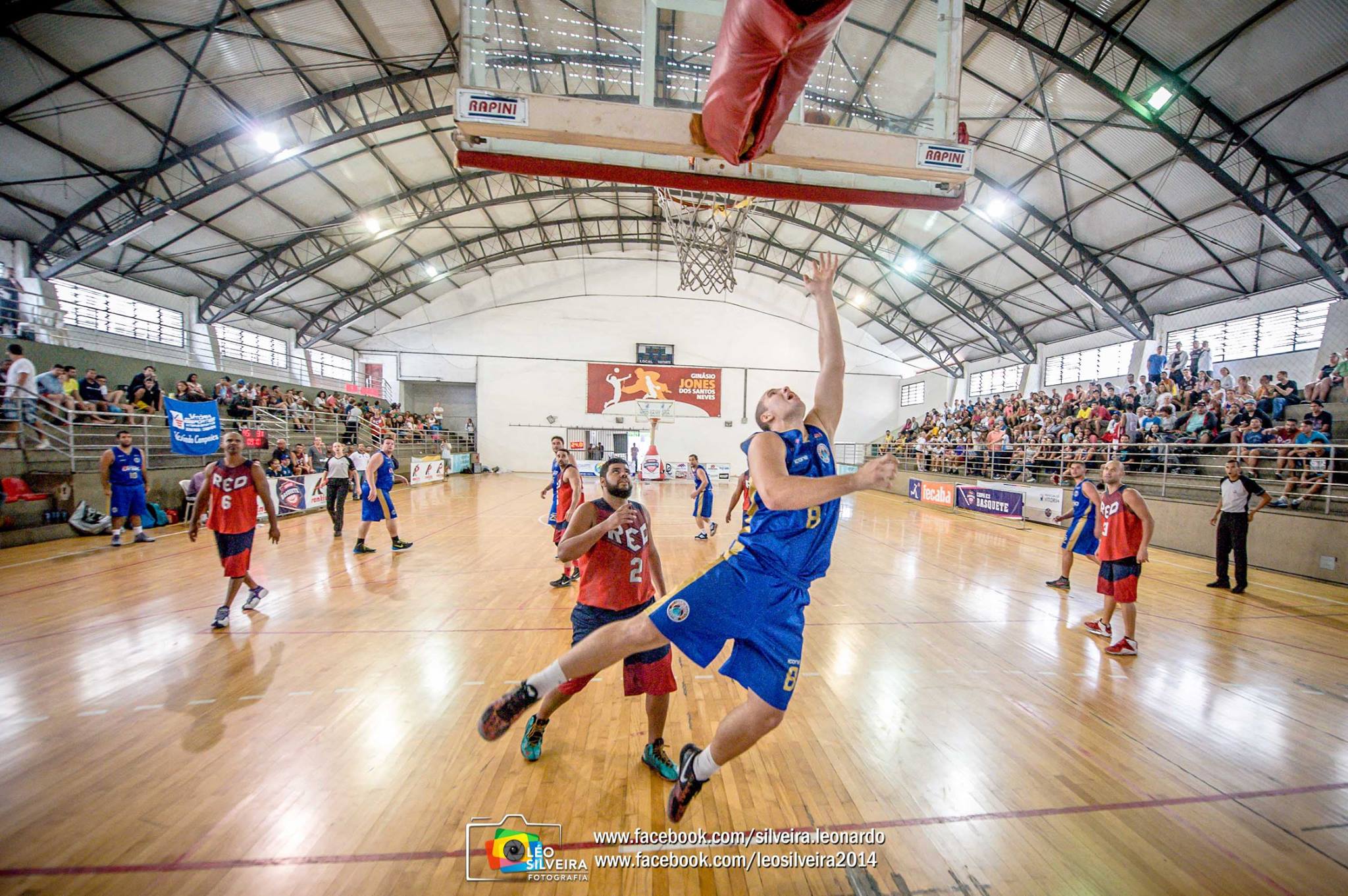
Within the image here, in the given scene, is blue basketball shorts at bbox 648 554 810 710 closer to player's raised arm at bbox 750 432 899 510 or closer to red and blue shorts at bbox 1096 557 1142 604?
player's raised arm at bbox 750 432 899 510

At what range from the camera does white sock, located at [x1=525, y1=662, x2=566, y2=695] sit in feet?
7.38

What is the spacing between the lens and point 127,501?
368 inches

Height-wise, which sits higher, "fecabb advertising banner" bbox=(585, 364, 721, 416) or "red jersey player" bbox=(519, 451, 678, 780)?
"fecabb advertising banner" bbox=(585, 364, 721, 416)

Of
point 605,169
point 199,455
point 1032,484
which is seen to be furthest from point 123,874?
point 1032,484

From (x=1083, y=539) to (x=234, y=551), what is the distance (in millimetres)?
10570

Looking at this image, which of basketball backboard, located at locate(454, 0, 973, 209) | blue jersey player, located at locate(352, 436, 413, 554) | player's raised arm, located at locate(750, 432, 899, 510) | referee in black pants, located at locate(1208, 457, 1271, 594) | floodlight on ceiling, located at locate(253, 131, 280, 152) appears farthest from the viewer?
floodlight on ceiling, located at locate(253, 131, 280, 152)

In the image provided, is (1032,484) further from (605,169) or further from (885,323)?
(605,169)

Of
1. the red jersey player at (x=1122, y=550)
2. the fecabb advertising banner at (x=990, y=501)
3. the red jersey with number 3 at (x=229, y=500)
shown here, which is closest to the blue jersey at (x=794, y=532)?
the red jersey player at (x=1122, y=550)

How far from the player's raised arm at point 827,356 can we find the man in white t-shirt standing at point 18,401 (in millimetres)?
13757

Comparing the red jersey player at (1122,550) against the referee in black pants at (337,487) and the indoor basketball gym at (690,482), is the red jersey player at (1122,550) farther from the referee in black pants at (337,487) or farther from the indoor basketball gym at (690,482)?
the referee in black pants at (337,487)

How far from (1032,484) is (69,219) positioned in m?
28.0

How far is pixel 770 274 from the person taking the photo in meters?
28.1

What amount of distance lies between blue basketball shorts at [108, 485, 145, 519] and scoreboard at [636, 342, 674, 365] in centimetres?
2114

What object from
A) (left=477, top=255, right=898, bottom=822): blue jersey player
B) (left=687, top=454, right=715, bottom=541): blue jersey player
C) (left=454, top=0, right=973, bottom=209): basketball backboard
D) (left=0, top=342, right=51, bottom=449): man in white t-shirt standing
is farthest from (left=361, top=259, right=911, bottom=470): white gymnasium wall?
(left=477, top=255, right=898, bottom=822): blue jersey player
